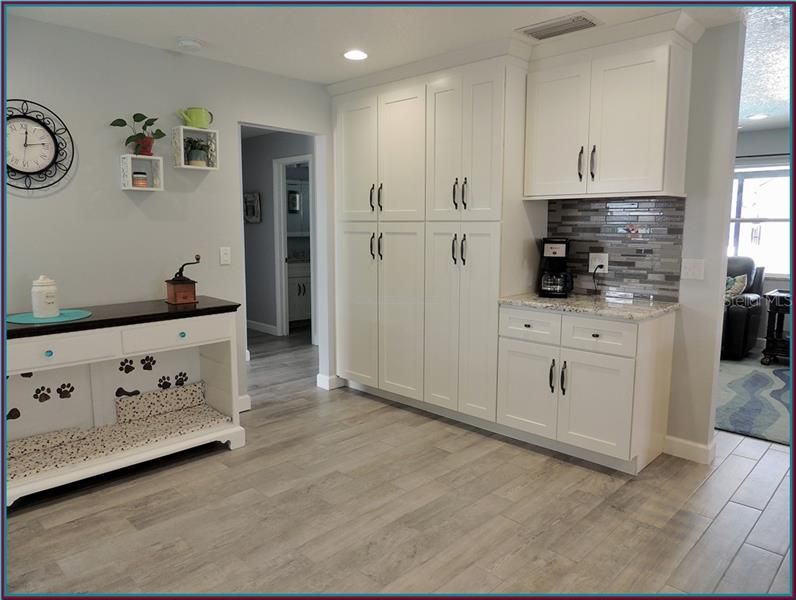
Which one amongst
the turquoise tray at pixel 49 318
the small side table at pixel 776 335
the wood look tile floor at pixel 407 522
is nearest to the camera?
the wood look tile floor at pixel 407 522

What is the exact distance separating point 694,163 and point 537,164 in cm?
86

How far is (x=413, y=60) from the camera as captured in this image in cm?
375

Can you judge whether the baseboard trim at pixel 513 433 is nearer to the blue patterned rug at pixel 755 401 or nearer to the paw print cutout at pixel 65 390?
the blue patterned rug at pixel 755 401

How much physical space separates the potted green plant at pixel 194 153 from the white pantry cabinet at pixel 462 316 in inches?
60.3

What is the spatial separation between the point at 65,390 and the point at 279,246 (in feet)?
11.7

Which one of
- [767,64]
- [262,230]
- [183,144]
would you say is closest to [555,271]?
[767,64]

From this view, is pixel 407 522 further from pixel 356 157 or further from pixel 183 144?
pixel 356 157

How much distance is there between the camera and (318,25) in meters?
3.06

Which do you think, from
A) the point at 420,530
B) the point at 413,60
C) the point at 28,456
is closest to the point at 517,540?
the point at 420,530

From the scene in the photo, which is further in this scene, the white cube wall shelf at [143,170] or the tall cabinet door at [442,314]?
the tall cabinet door at [442,314]

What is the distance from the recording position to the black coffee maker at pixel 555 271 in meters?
3.59

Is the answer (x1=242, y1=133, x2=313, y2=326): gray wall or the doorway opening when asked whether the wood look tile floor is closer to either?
the doorway opening

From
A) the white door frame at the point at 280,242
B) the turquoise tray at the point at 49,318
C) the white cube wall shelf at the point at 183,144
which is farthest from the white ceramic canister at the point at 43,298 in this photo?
the white door frame at the point at 280,242

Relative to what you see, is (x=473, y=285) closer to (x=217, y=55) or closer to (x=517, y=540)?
(x=517, y=540)
